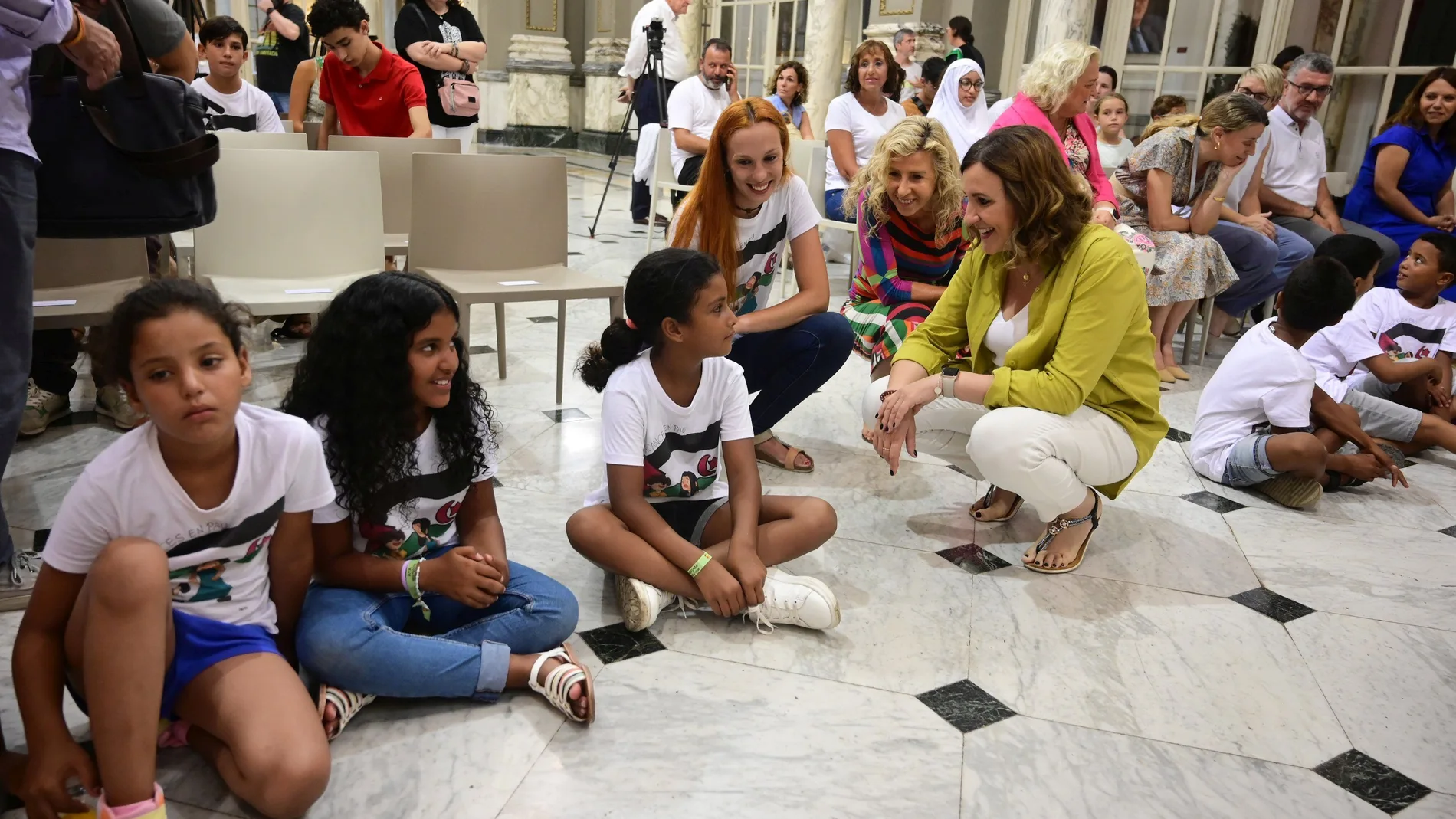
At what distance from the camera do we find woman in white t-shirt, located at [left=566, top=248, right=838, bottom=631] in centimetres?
187

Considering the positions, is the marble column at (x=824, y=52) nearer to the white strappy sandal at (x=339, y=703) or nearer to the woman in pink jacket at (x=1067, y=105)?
the woman in pink jacket at (x=1067, y=105)

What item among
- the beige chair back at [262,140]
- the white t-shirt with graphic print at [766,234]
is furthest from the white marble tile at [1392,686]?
the beige chair back at [262,140]

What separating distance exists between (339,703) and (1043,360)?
1.55 meters

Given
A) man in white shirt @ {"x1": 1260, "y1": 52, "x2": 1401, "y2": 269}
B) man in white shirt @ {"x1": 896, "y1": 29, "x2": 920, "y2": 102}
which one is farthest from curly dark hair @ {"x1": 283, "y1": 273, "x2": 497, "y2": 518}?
man in white shirt @ {"x1": 896, "y1": 29, "x2": 920, "y2": 102}

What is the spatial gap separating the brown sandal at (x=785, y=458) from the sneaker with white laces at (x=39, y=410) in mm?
1919

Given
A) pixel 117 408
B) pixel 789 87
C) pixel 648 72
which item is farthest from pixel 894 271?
pixel 648 72

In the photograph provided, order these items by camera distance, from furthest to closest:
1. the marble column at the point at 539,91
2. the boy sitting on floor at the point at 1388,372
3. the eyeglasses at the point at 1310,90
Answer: the marble column at the point at 539,91
the eyeglasses at the point at 1310,90
the boy sitting on floor at the point at 1388,372

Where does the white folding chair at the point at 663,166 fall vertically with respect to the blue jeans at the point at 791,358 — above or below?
above

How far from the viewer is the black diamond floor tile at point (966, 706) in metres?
1.71

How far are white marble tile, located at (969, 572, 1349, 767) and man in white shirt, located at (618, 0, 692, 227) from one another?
4.71m

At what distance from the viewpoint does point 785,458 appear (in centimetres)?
284

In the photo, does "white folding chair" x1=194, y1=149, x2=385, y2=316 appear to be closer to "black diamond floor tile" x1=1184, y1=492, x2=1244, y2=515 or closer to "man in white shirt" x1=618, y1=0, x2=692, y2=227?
"black diamond floor tile" x1=1184, y1=492, x2=1244, y2=515

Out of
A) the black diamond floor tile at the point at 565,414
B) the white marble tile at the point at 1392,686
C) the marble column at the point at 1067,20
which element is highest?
the marble column at the point at 1067,20

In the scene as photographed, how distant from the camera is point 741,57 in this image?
31.3 ft
